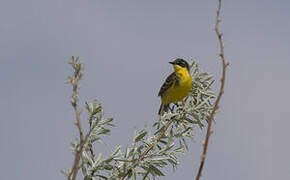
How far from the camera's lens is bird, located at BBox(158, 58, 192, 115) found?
9383mm

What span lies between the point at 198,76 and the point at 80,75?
426 cm

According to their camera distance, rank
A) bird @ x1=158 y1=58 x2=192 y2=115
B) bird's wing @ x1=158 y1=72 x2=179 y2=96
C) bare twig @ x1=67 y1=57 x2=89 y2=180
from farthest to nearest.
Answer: bird's wing @ x1=158 y1=72 x2=179 y2=96
bird @ x1=158 y1=58 x2=192 y2=115
bare twig @ x1=67 y1=57 x2=89 y2=180

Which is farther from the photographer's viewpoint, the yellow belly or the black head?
the black head

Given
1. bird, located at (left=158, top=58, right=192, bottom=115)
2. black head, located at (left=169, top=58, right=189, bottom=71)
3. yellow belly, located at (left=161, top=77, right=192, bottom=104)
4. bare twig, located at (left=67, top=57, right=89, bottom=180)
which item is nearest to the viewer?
bare twig, located at (left=67, top=57, right=89, bottom=180)

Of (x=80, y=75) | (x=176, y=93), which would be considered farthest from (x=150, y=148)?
(x=176, y=93)

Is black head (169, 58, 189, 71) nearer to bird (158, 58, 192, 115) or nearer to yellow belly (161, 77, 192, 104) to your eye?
bird (158, 58, 192, 115)

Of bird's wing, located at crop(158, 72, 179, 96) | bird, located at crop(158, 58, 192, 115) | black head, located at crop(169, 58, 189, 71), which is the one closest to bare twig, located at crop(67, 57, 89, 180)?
bird, located at crop(158, 58, 192, 115)

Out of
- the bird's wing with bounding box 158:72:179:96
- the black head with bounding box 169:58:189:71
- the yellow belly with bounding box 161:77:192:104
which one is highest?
the black head with bounding box 169:58:189:71

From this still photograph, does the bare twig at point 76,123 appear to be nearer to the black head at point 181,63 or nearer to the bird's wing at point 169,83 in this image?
the bird's wing at point 169,83

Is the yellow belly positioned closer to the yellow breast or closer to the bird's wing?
Result: the yellow breast

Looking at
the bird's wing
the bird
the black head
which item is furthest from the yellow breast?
the black head

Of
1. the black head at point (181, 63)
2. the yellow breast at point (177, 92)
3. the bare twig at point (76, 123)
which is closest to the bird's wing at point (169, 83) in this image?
the yellow breast at point (177, 92)

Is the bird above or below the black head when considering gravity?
below

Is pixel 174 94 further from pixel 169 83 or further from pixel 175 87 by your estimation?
pixel 169 83
